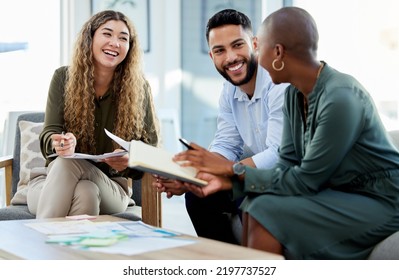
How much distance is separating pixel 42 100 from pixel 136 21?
116 cm

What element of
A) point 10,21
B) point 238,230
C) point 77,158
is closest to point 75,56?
point 77,158

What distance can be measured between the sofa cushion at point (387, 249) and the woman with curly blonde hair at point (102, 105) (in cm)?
115

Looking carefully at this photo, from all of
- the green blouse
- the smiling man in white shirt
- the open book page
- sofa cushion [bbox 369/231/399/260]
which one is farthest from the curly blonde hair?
sofa cushion [bbox 369/231/399/260]

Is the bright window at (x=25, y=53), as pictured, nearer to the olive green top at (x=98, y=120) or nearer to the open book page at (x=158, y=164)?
the olive green top at (x=98, y=120)

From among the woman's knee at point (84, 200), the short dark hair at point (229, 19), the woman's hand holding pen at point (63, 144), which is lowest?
the woman's knee at point (84, 200)

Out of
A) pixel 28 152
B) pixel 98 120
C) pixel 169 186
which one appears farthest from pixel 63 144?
pixel 28 152

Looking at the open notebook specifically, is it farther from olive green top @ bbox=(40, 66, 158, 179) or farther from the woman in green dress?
olive green top @ bbox=(40, 66, 158, 179)

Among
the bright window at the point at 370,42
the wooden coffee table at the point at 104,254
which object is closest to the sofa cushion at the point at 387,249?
the wooden coffee table at the point at 104,254

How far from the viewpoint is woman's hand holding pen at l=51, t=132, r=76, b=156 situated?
99.4 inches

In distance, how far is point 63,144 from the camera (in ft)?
8.27

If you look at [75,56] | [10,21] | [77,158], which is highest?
[10,21]

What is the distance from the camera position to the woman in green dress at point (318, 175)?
1.77 metres
